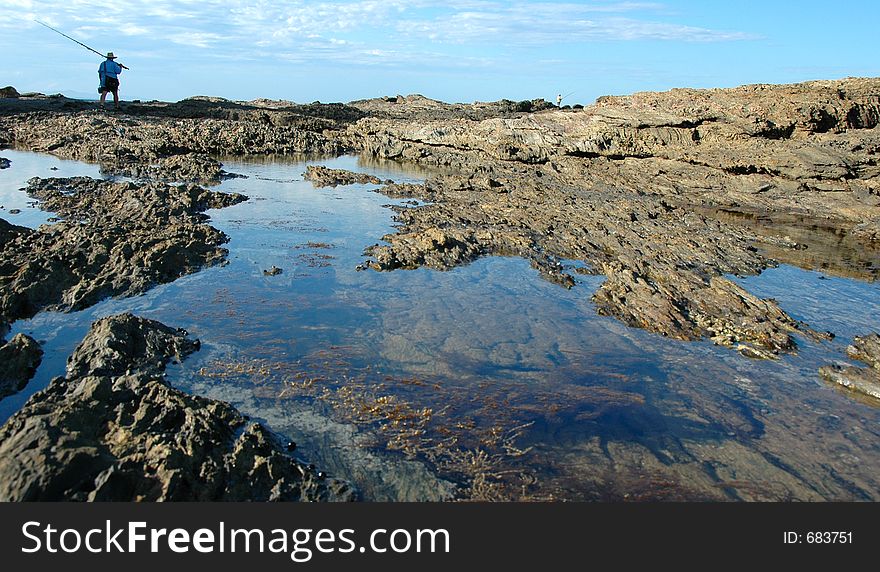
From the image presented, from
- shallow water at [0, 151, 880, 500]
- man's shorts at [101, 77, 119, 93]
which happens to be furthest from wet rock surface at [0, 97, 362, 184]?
shallow water at [0, 151, 880, 500]

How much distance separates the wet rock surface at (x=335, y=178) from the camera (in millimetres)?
21781

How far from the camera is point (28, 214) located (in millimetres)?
13758

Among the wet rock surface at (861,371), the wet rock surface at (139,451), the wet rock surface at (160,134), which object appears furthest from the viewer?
the wet rock surface at (160,134)

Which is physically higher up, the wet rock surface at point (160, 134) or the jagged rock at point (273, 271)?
the wet rock surface at point (160, 134)

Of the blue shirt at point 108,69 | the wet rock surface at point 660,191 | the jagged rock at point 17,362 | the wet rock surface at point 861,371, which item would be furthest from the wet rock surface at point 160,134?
the wet rock surface at point 861,371

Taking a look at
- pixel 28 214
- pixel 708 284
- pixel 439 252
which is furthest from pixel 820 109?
pixel 28 214

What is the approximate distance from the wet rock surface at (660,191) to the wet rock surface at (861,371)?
75 centimetres

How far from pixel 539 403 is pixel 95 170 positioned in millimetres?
19918

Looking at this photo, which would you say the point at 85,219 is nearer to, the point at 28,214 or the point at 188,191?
the point at 28,214

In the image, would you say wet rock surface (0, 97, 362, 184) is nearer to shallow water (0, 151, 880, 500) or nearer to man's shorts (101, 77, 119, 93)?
man's shorts (101, 77, 119, 93)

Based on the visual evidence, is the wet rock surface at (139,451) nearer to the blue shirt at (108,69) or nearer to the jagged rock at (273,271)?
the jagged rock at (273,271)

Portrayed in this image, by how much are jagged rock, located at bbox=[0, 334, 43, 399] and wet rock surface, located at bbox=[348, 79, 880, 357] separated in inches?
247

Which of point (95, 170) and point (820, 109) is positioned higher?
point (820, 109)

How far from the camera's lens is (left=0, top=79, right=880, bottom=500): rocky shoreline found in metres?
5.00
